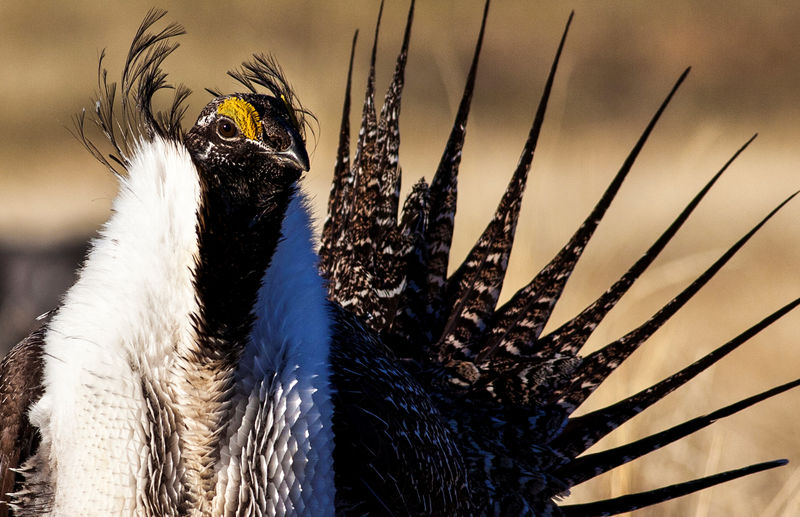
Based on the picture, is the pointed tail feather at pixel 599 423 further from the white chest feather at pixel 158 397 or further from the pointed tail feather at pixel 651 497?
the white chest feather at pixel 158 397

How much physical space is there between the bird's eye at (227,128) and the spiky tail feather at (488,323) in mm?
1077

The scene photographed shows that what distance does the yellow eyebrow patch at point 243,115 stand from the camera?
195cm

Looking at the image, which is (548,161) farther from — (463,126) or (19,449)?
(19,449)

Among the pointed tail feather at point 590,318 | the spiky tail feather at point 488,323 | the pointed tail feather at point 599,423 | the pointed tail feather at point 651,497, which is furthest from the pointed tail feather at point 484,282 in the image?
the pointed tail feather at point 651,497

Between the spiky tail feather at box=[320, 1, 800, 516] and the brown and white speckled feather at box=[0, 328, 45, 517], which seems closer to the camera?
the brown and white speckled feather at box=[0, 328, 45, 517]

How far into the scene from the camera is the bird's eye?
1.96 m

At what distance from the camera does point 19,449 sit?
2059mm

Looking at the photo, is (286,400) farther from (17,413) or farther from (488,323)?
(488,323)

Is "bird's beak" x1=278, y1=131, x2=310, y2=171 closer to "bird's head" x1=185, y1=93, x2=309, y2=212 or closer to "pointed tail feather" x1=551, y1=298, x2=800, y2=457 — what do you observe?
"bird's head" x1=185, y1=93, x2=309, y2=212

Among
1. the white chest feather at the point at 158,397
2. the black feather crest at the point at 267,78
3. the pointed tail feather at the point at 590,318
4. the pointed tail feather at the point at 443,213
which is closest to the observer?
the white chest feather at the point at 158,397

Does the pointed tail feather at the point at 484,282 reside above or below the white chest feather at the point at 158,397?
above

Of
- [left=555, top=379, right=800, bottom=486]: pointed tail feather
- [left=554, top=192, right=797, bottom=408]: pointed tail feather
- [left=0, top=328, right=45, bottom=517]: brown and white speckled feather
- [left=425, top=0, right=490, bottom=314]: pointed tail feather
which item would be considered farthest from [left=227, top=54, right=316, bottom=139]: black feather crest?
[left=555, top=379, right=800, bottom=486]: pointed tail feather

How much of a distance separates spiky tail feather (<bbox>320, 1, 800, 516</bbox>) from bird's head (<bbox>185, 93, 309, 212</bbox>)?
41.6 inches

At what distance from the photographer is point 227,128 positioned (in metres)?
1.96
